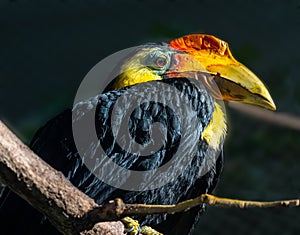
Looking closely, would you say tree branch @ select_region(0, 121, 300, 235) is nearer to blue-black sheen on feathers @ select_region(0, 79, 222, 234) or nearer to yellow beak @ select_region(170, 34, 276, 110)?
blue-black sheen on feathers @ select_region(0, 79, 222, 234)

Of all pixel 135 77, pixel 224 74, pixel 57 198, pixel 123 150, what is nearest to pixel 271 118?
pixel 224 74

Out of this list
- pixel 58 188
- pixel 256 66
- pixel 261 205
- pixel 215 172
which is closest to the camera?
pixel 261 205

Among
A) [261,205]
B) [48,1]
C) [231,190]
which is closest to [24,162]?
[261,205]

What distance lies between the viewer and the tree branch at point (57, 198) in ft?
6.86

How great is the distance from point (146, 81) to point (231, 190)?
8.28 ft

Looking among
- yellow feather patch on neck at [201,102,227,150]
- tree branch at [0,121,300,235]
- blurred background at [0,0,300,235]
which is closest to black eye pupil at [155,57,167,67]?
yellow feather patch on neck at [201,102,227,150]

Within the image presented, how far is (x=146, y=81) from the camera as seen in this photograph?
3195 mm

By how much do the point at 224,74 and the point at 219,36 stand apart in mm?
2973

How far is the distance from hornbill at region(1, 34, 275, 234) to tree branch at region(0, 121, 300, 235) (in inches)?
27.9

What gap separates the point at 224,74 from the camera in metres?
3.29

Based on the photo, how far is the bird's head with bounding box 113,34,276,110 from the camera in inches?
128

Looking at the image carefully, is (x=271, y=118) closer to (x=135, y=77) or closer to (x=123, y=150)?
(x=135, y=77)

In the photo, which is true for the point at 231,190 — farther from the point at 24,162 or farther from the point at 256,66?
the point at 24,162

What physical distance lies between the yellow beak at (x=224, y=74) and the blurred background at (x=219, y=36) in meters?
1.76
